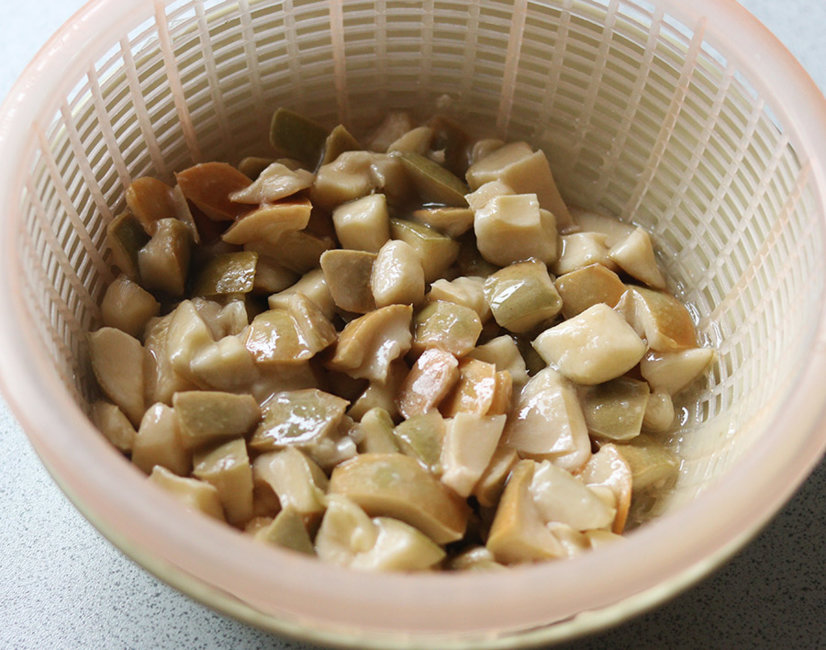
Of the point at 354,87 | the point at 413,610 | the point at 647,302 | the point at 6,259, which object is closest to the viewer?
the point at 413,610

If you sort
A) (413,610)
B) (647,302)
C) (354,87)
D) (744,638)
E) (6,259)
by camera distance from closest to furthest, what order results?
1. (413,610)
2. (6,259)
3. (744,638)
4. (647,302)
5. (354,87)

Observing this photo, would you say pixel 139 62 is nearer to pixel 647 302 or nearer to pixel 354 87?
pixel 354 87

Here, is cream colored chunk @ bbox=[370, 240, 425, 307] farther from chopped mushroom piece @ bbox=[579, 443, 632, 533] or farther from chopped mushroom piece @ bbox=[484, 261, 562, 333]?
chopped mushroom piece @ bbox=[579, 443, 632, 533]

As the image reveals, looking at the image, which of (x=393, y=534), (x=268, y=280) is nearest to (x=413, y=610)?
(x=393, y=534)

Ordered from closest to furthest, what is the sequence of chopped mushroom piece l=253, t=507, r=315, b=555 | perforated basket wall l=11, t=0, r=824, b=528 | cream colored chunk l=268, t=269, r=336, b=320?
chopped mushroom piece l=253, t=507, r=315, b=555, perforated basket wall l=11, t=0, r=824, b=528, cream colored chunk l=268, t=269, r=336, b=320

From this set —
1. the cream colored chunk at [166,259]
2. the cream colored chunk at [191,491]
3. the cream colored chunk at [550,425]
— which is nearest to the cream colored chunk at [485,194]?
the cream colored chunk at [550,425]

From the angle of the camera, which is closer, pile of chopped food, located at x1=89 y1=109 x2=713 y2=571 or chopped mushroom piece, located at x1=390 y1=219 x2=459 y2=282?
pile of chopped food, located at x1=89 y1=109 x2=713 y2=571

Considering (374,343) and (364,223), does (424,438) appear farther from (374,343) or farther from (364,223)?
(364,223)

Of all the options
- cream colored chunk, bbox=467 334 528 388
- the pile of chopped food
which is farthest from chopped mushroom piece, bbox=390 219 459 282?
cream colored chunk, bbox=467 334 528 388
